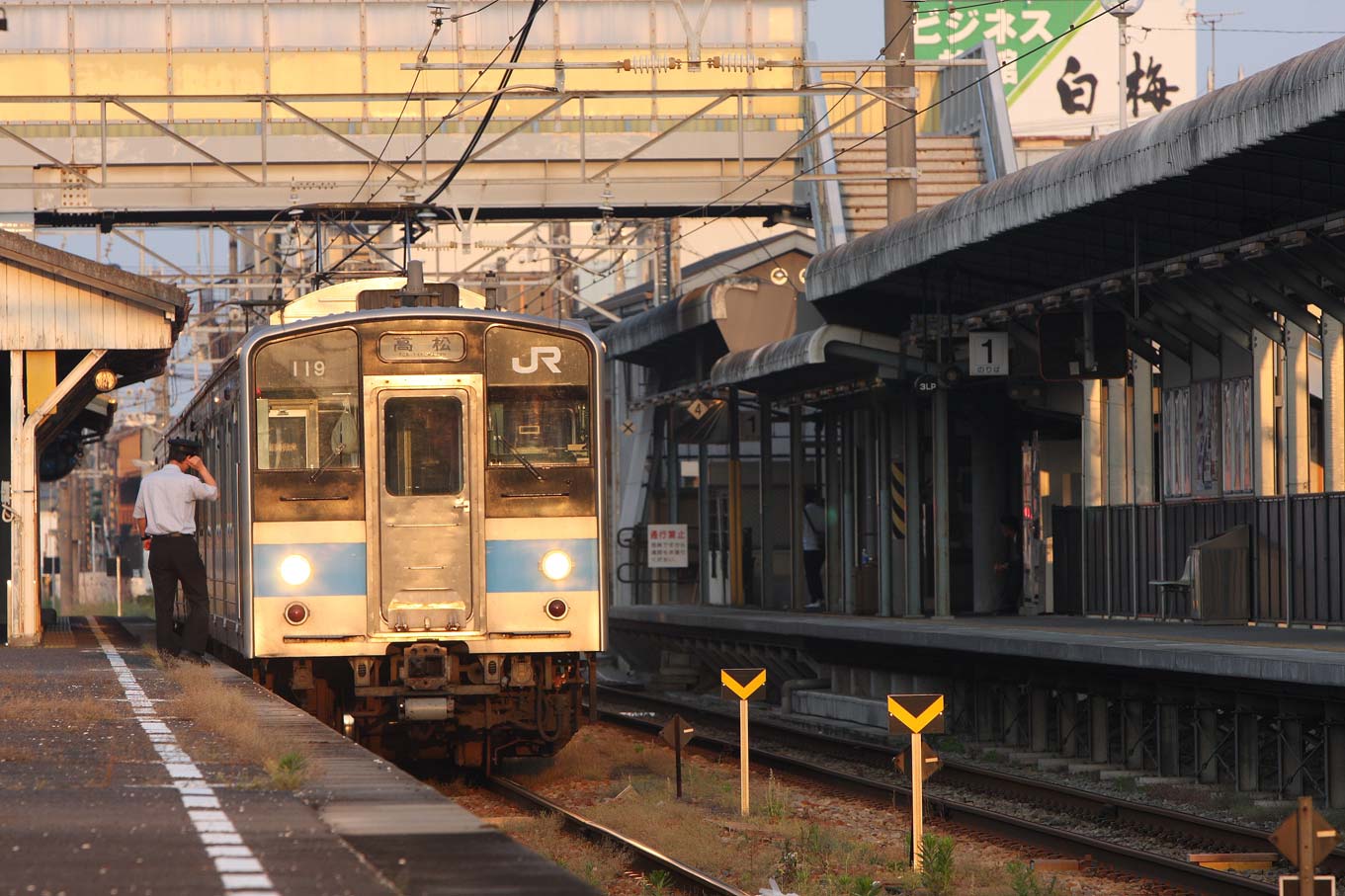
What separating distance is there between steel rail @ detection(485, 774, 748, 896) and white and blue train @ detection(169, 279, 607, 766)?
601mm

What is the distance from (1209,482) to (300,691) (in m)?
8.76

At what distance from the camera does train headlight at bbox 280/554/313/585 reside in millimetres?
12977

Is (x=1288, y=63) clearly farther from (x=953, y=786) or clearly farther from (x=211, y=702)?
(x=211, y=702)

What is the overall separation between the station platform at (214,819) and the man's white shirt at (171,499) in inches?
125

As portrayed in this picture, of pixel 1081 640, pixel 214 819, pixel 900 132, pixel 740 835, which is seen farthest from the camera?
pixel 900 132

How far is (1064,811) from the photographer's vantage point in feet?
44.0

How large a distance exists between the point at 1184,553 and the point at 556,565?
7905 millimetres

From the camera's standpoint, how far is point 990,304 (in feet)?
73.5

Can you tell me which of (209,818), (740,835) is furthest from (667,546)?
(209,818)

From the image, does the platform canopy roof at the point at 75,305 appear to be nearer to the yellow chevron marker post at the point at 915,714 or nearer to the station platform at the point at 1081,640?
the station platform at the point at 1081,640

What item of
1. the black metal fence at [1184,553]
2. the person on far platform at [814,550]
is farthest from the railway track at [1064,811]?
the person on far platform at [814,550]

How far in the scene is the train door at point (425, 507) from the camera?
1306 centimetres

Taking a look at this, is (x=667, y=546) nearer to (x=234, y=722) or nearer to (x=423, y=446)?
(x=423, y=446)

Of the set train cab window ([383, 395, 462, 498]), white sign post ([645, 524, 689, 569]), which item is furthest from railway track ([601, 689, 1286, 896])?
white sign post ([645, 524, 689, 569])
